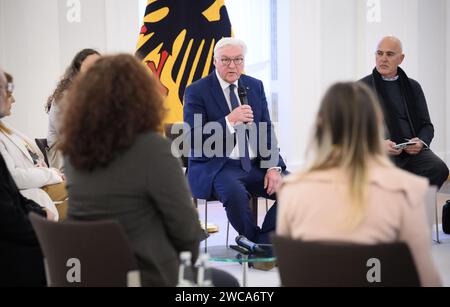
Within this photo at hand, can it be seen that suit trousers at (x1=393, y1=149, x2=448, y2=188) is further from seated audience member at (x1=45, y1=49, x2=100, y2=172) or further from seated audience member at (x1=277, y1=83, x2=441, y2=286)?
seated audience member at (x1=277, y1=83, x2=441, y2=286)

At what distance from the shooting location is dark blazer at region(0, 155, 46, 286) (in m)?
2.26

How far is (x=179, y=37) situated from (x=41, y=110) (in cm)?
135

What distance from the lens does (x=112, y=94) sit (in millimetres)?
→ 1863

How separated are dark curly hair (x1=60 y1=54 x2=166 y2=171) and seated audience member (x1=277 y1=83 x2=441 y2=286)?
0.51 m

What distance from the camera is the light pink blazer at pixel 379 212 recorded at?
5.23ft

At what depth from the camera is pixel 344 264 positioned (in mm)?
1548

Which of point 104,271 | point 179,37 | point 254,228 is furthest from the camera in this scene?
point 179,37

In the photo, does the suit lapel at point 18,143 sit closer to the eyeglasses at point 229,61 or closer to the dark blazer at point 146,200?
the dark blazer at point 146,200

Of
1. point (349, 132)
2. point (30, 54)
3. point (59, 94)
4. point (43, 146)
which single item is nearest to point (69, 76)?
point (59, 94)

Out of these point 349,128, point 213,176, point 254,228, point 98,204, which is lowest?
point 254,228

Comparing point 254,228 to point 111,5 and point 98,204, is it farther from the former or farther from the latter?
point 111,5

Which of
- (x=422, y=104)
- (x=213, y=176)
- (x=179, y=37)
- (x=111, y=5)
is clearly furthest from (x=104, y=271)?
(x=111, y=5)

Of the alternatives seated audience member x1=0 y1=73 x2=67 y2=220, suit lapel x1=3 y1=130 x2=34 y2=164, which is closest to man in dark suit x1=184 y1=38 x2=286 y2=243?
seated audience member x1=0 y1=73 x2=67 y2=220

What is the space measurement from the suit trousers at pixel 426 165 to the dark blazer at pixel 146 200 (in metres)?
2.90
